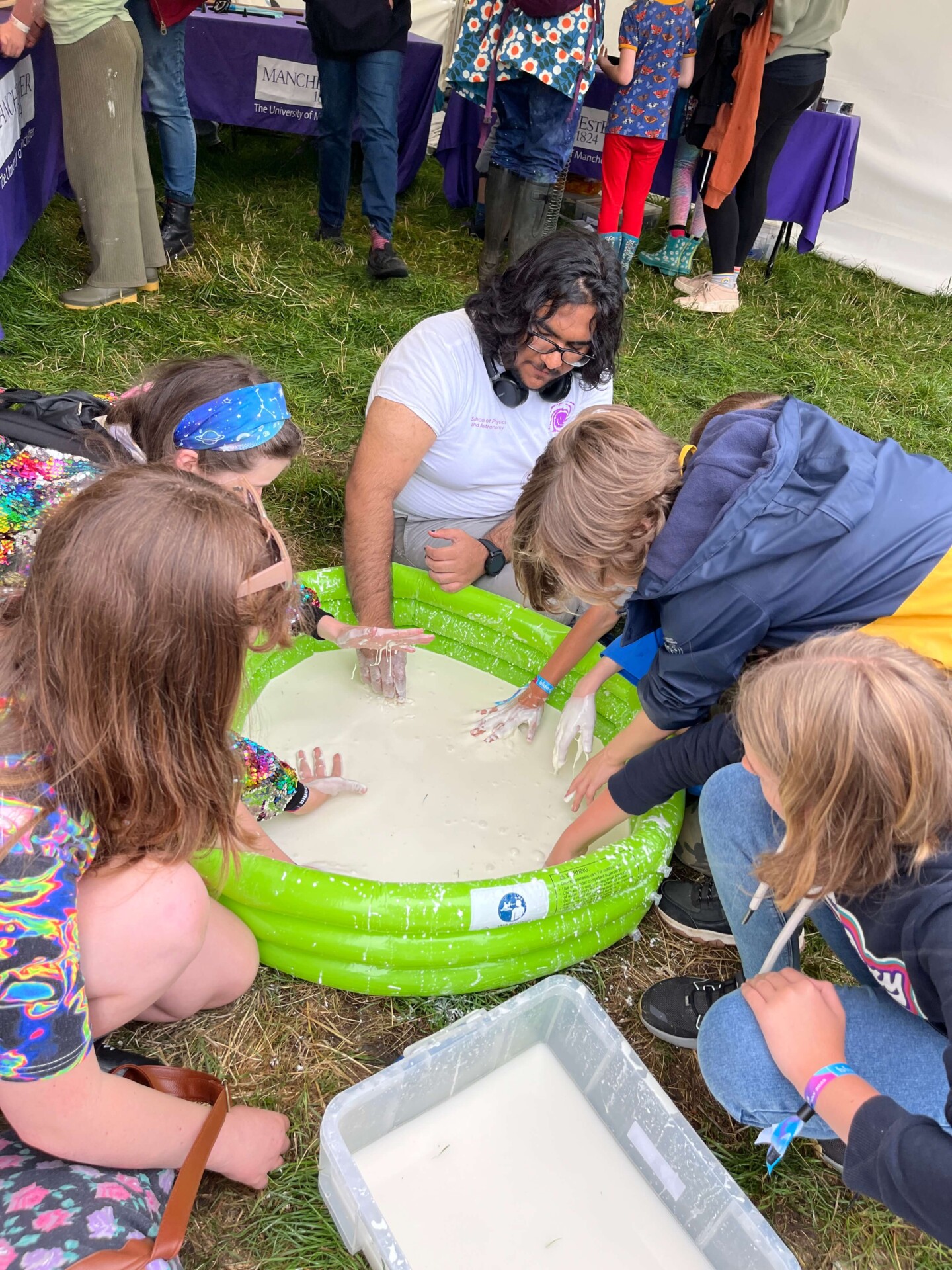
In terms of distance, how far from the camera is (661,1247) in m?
1.33

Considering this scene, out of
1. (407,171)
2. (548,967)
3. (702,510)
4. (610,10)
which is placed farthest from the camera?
(610,10)

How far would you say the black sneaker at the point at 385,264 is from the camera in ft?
13.1

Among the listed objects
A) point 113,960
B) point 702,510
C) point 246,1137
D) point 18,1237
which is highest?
point 702,510

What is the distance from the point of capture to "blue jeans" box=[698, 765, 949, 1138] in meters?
1.20

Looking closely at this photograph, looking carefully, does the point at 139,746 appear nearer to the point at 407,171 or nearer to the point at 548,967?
the point at 548,967

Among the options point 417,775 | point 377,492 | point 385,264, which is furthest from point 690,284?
point 417,775

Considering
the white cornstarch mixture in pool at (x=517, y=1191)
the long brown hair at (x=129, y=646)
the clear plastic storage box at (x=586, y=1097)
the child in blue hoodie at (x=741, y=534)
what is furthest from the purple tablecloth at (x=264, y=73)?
the white cornstarch mixture in pool at (x=517, y=1191)

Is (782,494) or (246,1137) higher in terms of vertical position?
(782,494)

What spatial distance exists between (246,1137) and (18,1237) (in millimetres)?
347

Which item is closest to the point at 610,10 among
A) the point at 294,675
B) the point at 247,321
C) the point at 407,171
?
the point at 407,171

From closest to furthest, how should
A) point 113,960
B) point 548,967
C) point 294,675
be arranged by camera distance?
point 113,960 < point 548,967 < point 294,675

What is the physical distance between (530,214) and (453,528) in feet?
7.47

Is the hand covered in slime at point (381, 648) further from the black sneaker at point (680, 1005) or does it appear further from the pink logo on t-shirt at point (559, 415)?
the black sneaker at point (680, 1005)

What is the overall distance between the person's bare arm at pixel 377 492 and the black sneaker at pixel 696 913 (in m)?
0.86
